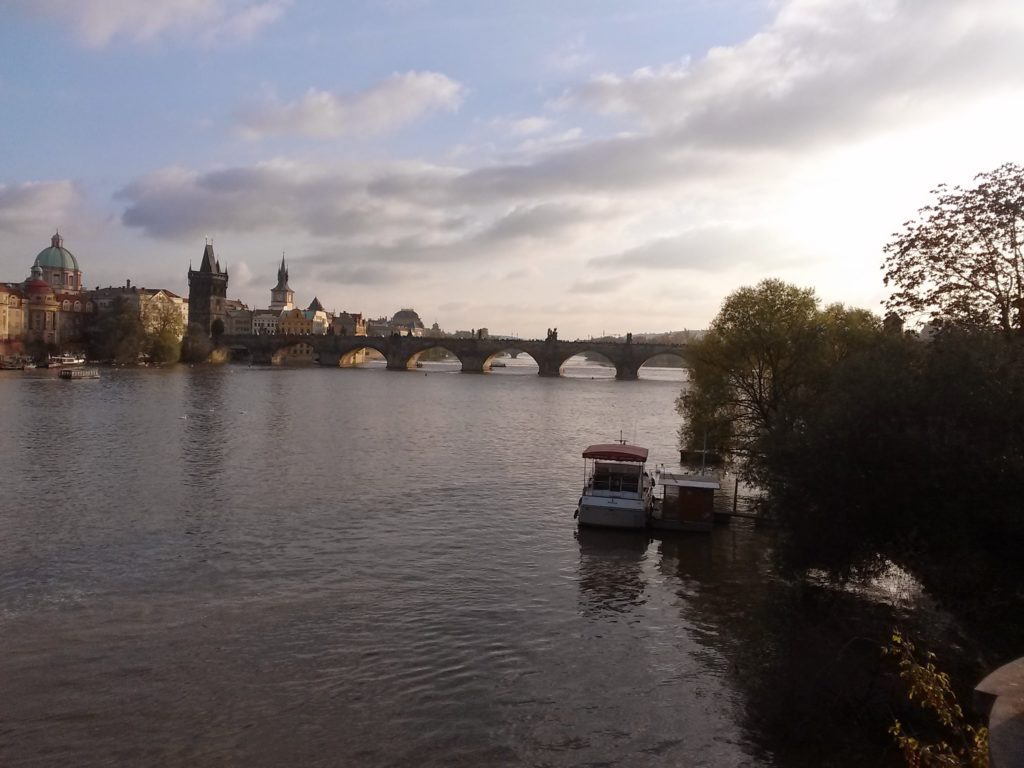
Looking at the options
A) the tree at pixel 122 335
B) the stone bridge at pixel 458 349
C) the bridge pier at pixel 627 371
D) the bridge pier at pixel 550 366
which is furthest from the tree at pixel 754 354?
the tree at pixel 122 335

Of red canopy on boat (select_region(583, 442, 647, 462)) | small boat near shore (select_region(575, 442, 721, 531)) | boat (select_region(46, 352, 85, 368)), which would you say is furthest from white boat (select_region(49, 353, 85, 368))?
small boat near shore (select_region(575, 442, 721, 531))

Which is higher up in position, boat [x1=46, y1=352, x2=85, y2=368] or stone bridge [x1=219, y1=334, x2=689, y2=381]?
stone bridge [x1=219, y1=334, x2=689, y2=381]

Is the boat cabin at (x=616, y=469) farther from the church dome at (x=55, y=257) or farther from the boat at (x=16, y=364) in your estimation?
the church dome at (x=55, y=257)

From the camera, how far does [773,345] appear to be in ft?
112

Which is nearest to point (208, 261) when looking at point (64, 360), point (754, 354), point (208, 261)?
point (208, 261)

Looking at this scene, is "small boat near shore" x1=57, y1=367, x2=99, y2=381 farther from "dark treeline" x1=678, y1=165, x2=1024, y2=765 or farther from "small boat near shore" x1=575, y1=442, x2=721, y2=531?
"dark treeline" x1=678, y1=165, x2=1024, y2=765

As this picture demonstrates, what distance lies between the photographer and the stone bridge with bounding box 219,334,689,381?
5399 inches

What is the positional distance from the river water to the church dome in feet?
518

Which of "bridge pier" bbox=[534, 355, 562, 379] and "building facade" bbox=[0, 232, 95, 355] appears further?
"bridge pier" bbox=[534, 355, 562, 379]

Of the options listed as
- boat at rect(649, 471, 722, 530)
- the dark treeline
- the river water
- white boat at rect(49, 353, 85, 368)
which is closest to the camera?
the river water

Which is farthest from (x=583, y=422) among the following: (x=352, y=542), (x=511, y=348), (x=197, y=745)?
(x=511, y=348)

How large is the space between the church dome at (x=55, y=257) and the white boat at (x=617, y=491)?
596ft

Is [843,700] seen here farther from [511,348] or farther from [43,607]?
[511,348]

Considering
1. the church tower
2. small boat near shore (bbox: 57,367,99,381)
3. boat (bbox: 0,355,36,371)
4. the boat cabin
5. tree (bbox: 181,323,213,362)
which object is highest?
the church tower
